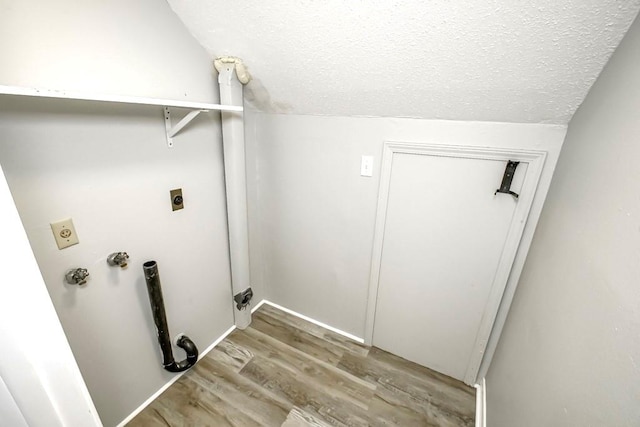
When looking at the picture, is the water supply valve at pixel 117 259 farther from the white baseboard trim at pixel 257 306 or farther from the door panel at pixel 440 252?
the door panel at pixel 440 252

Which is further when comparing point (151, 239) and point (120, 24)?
point (151, 239)

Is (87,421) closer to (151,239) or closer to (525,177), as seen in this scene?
(151,239)

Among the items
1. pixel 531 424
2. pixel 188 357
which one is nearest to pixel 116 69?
pixel 188 357

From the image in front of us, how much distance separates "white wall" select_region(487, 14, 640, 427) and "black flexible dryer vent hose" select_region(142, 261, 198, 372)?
1498mm

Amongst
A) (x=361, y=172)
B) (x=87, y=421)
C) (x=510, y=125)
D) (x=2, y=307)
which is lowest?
(x=87, y=421)

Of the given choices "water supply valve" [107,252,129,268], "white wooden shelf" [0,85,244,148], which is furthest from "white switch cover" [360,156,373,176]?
"water supply valve" [107,252,129,268]

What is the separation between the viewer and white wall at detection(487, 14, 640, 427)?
1.78ft

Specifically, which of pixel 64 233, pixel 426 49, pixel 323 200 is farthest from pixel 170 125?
pixel 426 49

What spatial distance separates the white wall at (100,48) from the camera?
811mm

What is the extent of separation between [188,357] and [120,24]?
5.31 feet

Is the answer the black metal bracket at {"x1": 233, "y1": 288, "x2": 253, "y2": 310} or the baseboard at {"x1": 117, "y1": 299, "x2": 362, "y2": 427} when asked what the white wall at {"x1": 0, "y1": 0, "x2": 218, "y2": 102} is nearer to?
the black metal bracket at {"x1": 233, "y1": 288, "x2": 253, "y2": 310}

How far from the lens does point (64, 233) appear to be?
38.7 inches

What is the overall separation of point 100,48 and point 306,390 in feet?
6.12

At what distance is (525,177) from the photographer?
1.19 meters
